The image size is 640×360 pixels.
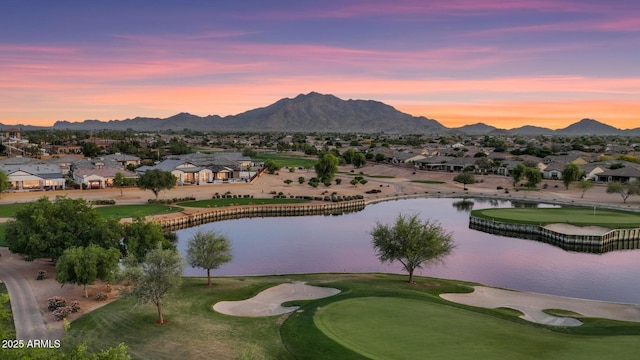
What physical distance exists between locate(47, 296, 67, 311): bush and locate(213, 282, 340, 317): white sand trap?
1055 centimetres

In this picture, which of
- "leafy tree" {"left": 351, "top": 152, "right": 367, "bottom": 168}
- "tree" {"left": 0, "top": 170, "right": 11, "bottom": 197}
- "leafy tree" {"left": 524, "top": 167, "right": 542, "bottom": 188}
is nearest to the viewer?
"tree" {"left": 0, "top": 170, "right": 11, "bottom": 197}

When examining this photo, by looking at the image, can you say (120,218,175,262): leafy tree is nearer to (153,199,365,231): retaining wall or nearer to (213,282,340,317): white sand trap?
(213,282,340,317): white sand trap

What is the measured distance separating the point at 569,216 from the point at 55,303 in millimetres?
71193

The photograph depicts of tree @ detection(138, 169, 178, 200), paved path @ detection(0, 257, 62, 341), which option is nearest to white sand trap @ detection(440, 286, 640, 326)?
paved path @ detection(0, 257, 62, 341)

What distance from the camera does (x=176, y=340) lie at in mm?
28797

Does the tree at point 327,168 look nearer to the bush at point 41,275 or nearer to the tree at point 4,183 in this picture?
the tree at point 4,183

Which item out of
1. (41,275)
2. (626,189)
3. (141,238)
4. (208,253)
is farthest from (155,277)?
(626,189)

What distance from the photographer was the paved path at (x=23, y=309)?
29484mm

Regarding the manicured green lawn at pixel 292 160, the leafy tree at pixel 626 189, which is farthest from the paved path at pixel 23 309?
the manicured green lawn at pixel 292 160

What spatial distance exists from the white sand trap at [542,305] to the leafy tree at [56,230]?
100ft

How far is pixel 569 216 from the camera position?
250 ft

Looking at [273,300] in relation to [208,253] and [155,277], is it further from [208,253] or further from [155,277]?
[155,277]

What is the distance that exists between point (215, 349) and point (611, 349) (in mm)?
21058

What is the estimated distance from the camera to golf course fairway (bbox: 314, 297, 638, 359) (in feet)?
81.7
